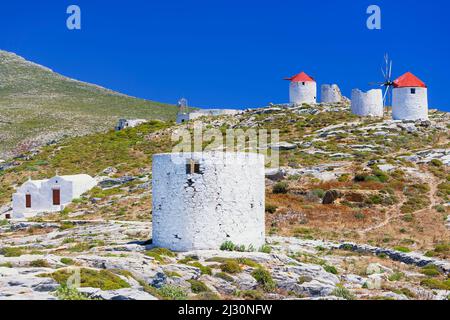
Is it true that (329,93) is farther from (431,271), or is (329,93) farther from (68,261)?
(68,261)

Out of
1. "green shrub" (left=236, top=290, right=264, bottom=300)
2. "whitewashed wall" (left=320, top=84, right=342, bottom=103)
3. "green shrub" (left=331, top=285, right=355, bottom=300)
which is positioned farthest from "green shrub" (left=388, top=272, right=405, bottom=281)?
"whitewashed wall" (left=320, top=84, right=342, bottom=103)

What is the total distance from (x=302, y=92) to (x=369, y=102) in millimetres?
9347

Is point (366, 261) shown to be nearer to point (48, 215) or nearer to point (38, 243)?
point (38, 243)

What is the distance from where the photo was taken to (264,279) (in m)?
19.5

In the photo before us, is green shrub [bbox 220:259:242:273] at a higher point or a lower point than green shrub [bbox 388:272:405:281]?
higher

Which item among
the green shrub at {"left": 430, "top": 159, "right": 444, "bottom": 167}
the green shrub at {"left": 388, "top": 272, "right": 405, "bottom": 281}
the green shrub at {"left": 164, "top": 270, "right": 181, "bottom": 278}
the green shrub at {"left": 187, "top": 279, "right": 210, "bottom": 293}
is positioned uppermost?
the green shrub at {"left": 430, "top": 159, "right": 444, "bottom": 167}

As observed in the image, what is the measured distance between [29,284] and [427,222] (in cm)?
2430

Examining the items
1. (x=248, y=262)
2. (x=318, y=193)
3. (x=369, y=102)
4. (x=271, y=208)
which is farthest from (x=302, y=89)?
(x=248, y=262)

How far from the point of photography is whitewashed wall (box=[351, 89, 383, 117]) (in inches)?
2440

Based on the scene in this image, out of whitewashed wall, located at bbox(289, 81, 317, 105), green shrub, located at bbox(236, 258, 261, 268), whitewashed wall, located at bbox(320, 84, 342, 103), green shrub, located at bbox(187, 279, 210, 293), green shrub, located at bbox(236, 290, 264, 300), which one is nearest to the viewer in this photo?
green shrub, located at bbox(236, 290, 264, 300)

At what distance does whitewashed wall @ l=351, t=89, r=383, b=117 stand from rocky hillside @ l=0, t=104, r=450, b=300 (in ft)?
4.43

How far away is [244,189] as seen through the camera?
22.8 meters

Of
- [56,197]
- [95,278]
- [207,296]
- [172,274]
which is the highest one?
[56,197]

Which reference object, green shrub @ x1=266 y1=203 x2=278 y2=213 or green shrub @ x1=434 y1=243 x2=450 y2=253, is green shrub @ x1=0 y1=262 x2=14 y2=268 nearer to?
green shrub @ x1=434 y1=243 x2=450 y2=253
